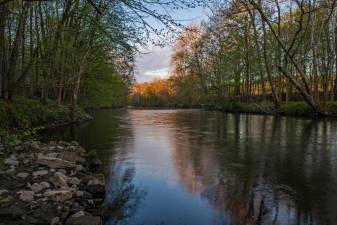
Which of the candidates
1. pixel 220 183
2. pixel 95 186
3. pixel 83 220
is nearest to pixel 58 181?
pixel 95 186

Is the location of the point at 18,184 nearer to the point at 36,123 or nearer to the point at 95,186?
the point at 95,186

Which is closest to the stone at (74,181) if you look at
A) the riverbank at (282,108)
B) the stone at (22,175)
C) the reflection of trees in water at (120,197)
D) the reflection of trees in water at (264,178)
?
the reflection of trees in water at (120,197)

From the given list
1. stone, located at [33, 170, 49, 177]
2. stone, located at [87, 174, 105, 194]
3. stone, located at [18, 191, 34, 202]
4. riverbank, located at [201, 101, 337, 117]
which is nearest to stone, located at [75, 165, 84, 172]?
stone, located at [33, 170, 49, 177]

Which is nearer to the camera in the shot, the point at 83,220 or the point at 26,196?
the point at 83,220

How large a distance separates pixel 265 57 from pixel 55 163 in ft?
97.4

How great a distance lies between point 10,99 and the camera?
16.8 meters

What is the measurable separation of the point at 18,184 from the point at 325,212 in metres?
5.78

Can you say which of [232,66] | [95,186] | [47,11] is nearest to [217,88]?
[232,66]

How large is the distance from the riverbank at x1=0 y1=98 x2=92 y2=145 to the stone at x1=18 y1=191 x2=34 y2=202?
1908mm

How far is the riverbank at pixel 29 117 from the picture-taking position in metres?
10.8

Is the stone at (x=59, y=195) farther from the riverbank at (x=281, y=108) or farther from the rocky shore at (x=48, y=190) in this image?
the riverbank at (x=281, y=108)

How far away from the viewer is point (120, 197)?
6.98m

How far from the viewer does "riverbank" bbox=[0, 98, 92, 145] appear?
10.8 meters

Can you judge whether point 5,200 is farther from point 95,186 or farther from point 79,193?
point 95,186
